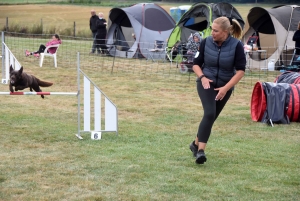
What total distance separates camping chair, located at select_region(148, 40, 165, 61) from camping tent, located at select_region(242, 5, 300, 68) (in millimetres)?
2418

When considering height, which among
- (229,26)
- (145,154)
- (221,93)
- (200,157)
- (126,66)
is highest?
(229,26)

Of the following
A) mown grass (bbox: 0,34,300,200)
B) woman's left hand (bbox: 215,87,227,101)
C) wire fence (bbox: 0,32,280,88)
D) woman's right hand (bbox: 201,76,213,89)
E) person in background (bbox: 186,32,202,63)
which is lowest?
wire fence (bbox: 0,32,280,88)

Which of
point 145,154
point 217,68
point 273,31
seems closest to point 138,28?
point 273,31

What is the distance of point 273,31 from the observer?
16188 mm

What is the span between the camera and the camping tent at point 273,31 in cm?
1511

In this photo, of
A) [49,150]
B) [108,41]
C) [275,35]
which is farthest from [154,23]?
[49,150]

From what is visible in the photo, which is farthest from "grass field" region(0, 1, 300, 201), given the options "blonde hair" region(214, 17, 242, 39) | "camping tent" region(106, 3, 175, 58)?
"camping tent" region(106, 3, 175, 58)

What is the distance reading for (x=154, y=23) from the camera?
1844 centimetres

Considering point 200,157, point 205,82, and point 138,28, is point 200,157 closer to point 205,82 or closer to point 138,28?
point 205,82

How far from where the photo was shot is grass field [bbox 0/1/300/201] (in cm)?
484

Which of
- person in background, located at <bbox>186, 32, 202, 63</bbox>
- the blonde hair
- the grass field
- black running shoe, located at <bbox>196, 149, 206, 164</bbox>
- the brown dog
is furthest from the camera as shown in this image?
person in background, located at <bbox>186, 32, 202, 63</bbox>

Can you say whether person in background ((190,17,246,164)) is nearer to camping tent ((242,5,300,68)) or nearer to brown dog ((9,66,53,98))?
brown dog ((9,66,53,98))

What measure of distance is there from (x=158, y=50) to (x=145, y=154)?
1091 cm

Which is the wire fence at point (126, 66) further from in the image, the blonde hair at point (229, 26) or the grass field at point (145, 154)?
the blonde hair at point (229, 26)
